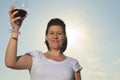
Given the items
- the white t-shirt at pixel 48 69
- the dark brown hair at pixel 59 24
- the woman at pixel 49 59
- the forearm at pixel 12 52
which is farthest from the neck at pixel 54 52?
the forearm at pixel 12 52

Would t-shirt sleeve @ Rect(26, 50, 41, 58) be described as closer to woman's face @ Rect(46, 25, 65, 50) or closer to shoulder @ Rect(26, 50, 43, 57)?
shoulder @ Rect(26, 50, 43, 57)

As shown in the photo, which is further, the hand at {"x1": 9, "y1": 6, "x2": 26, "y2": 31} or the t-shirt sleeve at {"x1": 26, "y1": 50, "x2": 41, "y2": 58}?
the t-shirt sleeve at {"x1": 26, "y1": 50, "x2": 41, "y2": 58}

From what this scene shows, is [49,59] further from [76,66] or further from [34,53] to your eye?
[76,66]

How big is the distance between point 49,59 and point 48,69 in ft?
0.80

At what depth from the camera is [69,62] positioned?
12391 millimetres

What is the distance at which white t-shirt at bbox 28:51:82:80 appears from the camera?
12039mm

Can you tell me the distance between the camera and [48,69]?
39.6 feet

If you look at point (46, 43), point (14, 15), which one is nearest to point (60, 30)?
point (46, 43)

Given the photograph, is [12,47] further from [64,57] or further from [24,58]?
[64,57]

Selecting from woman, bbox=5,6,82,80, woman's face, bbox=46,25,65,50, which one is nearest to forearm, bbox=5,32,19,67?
woman, bbox=5,6,82,80

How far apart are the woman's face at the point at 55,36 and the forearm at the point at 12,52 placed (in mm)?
893

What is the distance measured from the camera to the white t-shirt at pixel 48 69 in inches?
474

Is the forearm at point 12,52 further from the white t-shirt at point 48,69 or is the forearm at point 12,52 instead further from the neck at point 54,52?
the neck at point 54,52

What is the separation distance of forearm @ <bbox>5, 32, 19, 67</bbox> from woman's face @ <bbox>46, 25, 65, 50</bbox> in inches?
35.2
